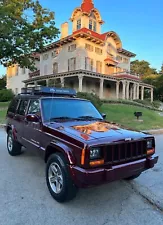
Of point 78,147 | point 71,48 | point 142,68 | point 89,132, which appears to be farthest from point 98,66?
point 142,68

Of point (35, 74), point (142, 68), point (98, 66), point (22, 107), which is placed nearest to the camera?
point (22, 107)

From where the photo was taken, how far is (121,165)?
331cm

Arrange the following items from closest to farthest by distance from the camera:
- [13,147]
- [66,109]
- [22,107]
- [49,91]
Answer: [66,109]
[49,91]
[22,107]
[13,147]

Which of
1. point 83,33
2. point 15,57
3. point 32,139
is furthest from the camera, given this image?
point 83,33

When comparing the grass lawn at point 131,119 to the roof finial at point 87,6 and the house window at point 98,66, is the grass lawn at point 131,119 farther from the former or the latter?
the roof finial at point 87,6

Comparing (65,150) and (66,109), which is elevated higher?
(66,109)

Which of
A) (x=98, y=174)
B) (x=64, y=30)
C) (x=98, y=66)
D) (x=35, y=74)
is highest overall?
(x=64, y=30)

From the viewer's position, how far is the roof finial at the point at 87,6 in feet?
106

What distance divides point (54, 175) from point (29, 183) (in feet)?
2.76

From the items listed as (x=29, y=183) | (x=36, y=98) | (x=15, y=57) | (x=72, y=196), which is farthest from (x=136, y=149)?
(x=15, y=57)

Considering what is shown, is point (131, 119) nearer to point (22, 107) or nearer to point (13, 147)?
point (13, 147)

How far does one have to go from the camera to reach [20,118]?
5.61 m

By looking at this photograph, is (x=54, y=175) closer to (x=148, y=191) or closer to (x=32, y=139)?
(x=32, y=139)

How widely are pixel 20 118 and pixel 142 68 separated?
57.5 meters
